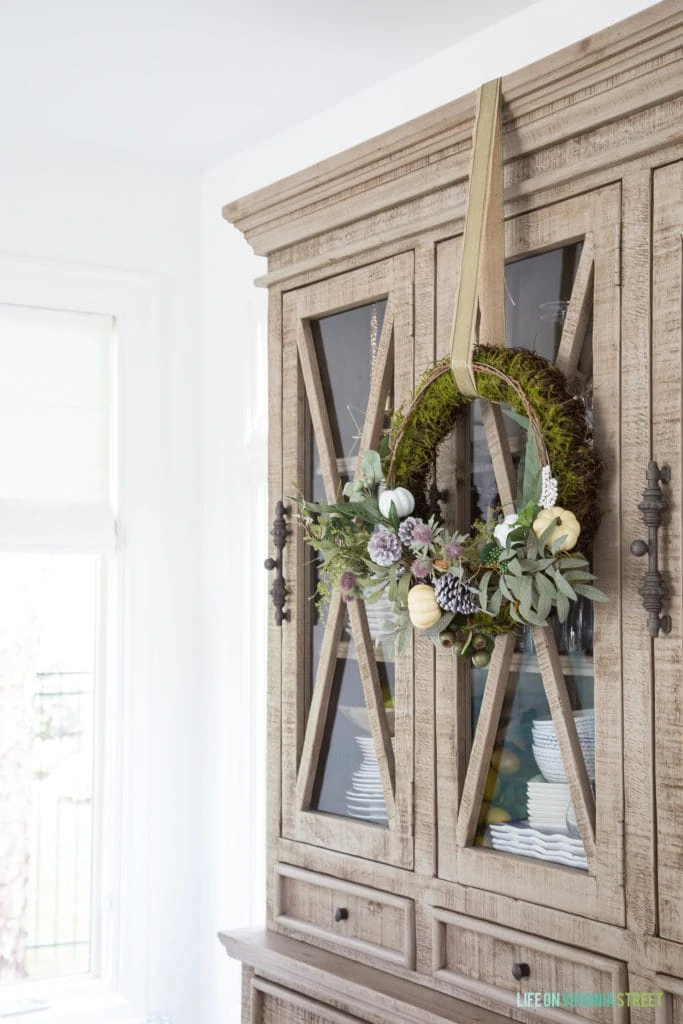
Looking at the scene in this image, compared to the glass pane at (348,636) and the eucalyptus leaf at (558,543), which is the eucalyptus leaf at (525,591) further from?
the glass pane at (348,636)

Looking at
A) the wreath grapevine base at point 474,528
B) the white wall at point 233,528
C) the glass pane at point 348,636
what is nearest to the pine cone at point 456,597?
the wreath grapevine base at point 474,528

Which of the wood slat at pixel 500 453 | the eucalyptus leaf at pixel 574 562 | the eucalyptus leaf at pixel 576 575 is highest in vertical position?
the wood slat at pixel 500 453

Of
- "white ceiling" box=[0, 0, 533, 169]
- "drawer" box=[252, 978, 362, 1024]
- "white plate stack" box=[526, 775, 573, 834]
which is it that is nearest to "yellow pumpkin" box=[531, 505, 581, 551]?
"white plate stack" box=[526, 775, 573, 834]

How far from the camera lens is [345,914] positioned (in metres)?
2.14

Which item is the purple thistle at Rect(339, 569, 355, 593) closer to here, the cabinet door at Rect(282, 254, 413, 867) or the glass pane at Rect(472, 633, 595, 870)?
the cabinet door at Rect(282, 254, 413, 867)

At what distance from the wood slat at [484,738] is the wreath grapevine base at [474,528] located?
4cm

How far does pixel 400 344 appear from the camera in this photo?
6.78 feet

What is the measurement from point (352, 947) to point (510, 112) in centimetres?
147

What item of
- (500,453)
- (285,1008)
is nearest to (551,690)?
(500,453)

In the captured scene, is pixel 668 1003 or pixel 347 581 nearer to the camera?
pixel 668 1003

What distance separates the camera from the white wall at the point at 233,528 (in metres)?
3.38

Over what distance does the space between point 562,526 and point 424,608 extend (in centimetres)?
28

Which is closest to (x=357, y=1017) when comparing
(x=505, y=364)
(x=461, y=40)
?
(x=505, y=364)

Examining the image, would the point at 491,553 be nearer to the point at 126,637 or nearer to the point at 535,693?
the point at 535,693
